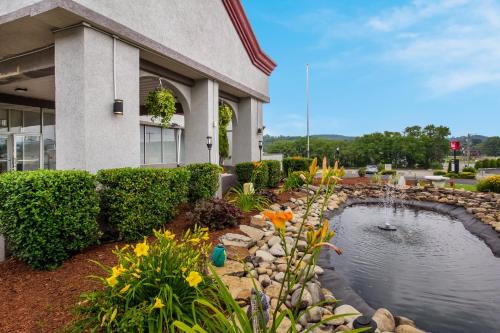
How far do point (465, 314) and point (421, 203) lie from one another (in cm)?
827

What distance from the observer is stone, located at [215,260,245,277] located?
3528 millimetres

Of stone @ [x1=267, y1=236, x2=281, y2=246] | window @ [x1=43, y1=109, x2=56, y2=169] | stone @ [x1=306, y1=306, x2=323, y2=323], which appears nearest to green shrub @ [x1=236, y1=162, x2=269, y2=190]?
stone @ [x1=267, y1=236, x2=281, y2=246]

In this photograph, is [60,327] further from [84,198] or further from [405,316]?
[405,316]

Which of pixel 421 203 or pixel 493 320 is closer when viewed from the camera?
pixel 493 320

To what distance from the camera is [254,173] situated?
9266 millimetres

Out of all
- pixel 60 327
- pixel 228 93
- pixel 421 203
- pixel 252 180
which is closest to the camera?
pixel 60 327

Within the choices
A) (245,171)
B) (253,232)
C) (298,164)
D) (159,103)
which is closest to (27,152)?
(159,103)

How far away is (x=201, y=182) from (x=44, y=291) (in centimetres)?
389

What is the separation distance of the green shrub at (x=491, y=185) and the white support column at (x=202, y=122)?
10896 mm

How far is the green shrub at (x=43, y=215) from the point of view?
354 centimetres

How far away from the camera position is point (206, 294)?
2758mm

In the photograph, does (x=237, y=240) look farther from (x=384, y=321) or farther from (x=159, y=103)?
(x=159, y=103)

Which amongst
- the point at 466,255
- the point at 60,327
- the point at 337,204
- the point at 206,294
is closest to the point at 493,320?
the point at 466,255

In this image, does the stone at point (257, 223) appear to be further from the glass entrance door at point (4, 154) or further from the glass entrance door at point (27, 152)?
the glass entrance door at point (4, 154)
